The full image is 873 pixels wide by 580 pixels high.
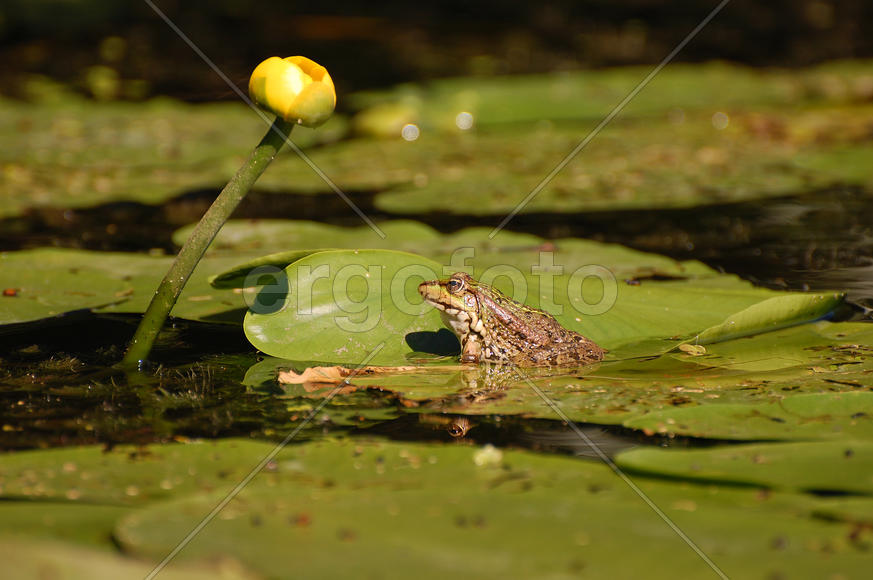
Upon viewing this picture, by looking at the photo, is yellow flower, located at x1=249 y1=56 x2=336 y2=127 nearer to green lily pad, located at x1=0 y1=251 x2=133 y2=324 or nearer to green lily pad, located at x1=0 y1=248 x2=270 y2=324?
green lily pad, located at x1=0 y1=248 x2=270 y2=324

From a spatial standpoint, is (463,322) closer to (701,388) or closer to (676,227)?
(701,388)

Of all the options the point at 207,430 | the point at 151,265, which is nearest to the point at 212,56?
the point at 151,265

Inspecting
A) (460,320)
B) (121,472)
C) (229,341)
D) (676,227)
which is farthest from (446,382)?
(676,227)

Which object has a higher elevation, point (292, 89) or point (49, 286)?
point (292, 89)

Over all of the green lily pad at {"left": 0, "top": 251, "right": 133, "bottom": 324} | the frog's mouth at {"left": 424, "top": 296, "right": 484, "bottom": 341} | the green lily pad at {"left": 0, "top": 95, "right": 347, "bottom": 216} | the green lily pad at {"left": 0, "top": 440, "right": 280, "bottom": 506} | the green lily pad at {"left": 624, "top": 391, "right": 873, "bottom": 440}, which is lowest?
the green lily pad at {"left": 0, "top": 440, "right": 280, "bottom": 506}

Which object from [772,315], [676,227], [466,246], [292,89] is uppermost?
[292,89]

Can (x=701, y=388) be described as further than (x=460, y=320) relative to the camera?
No

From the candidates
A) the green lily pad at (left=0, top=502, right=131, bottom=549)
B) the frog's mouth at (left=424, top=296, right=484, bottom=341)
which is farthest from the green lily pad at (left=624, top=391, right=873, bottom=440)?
the green lily pad at (left=0, top=502, right=131, bottom=549)

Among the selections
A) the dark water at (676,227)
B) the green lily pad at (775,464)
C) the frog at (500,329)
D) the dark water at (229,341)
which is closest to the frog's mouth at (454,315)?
the frog at (500,329)
